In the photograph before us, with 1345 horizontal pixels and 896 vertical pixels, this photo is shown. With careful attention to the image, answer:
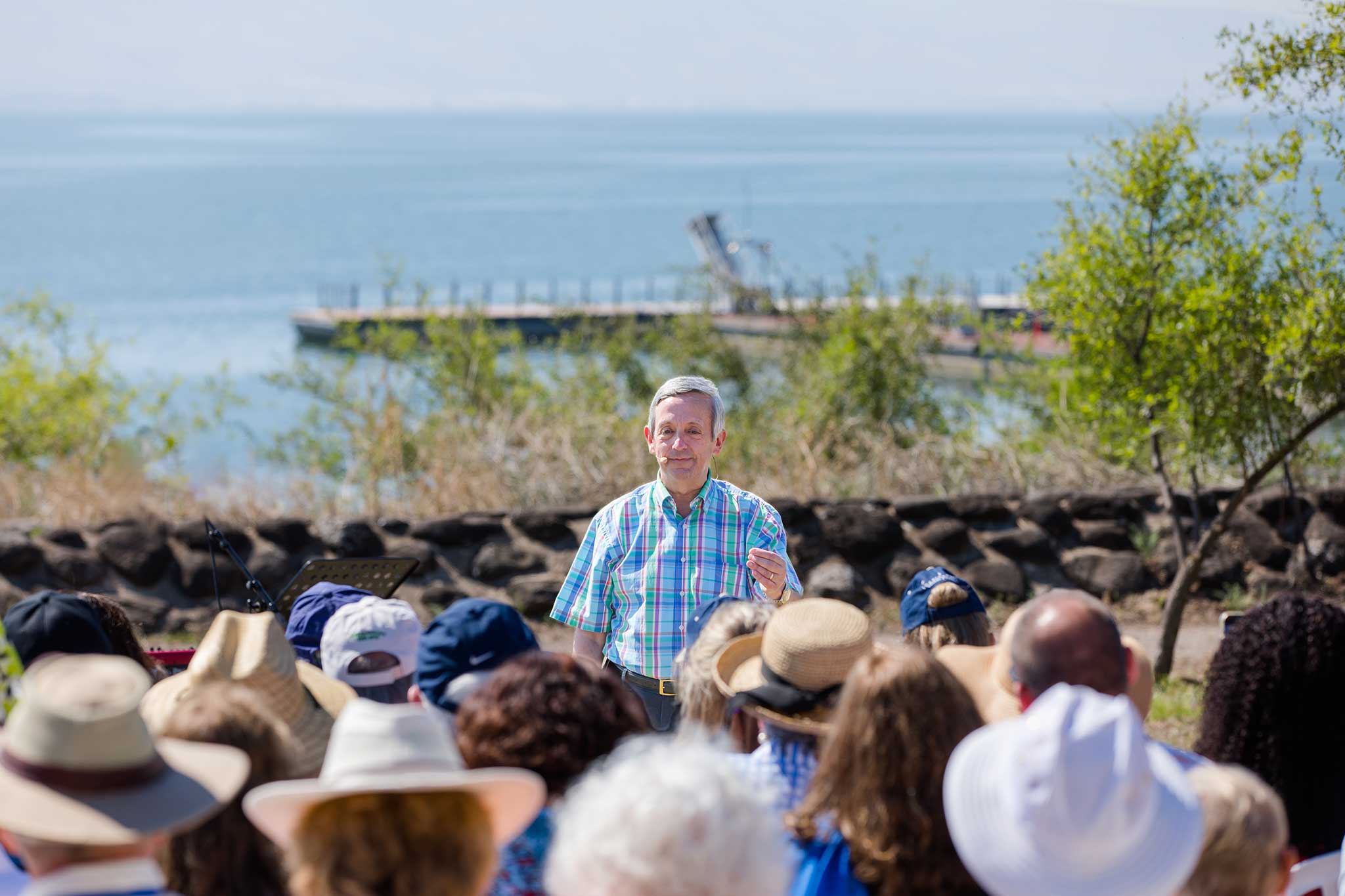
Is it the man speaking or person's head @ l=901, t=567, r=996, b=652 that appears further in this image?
the man speaking

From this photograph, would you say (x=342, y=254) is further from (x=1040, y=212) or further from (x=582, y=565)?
(x=582, y=565)

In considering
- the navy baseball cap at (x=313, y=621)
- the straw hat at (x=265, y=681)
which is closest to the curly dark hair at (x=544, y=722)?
the straw hat at (x=265, y=681)

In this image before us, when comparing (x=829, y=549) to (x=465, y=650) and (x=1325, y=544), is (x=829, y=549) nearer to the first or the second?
(x=1325, y=544)

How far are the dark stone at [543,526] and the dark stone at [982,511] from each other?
9.14 feet

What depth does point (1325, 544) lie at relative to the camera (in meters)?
9.82

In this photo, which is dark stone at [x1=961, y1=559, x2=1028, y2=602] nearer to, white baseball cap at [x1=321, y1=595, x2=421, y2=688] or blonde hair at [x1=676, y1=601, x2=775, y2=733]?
blonde hair at [x1=676, y1=601, x2=775, y2=733]

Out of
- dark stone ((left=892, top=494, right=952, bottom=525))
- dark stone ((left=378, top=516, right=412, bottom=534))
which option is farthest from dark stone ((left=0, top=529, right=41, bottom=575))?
dark stone ((left=892, top=494, right=952, bottom=525))

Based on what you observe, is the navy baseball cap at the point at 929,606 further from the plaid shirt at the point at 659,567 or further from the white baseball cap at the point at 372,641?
the white baseball cap at the point at 372,641

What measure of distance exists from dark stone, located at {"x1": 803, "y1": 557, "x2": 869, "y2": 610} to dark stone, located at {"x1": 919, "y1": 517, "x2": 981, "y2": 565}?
1.97 ft

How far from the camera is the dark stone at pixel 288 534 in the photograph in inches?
394

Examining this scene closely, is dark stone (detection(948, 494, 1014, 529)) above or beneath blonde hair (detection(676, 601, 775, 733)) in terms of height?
beneath

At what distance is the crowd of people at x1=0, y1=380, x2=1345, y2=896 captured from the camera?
2.48 m

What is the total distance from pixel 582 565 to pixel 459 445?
21.8 feet

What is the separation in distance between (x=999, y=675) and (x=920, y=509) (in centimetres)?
674
